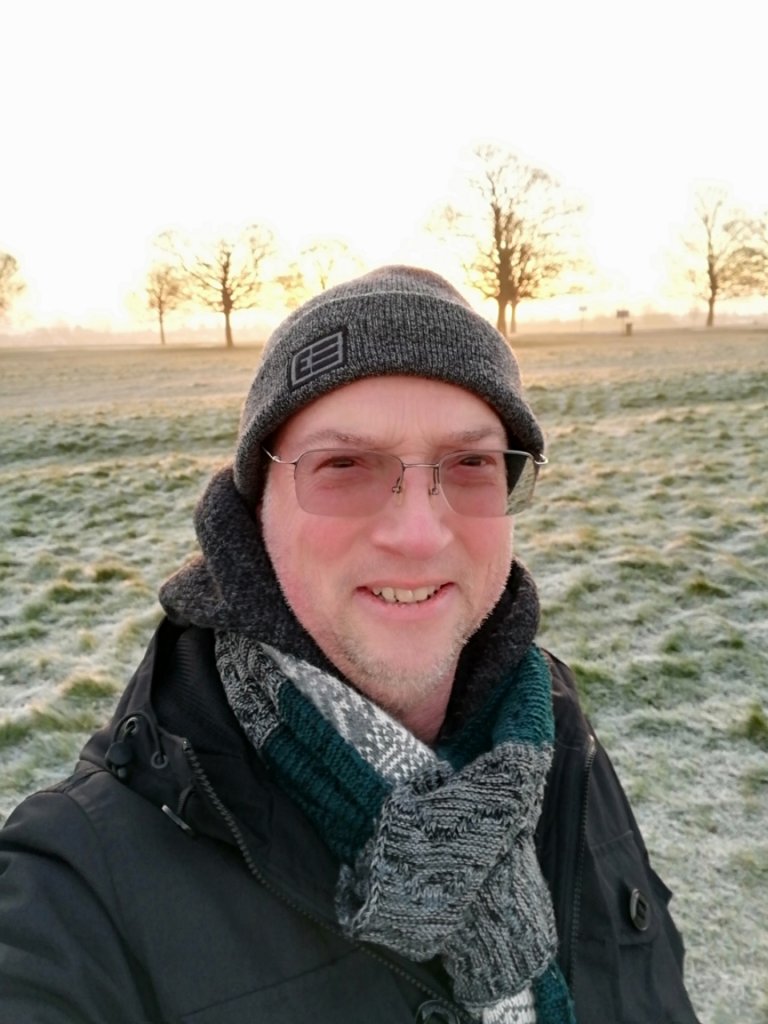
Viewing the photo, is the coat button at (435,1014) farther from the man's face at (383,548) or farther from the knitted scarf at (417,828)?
the man's face at (383,548)

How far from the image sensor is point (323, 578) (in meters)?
1.53

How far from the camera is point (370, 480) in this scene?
155 centimetres

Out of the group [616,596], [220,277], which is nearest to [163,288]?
[220,277]

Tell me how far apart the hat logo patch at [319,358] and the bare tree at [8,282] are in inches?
1287

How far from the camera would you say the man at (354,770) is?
1.17 meters

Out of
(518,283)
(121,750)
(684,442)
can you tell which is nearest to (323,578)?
(121,750)

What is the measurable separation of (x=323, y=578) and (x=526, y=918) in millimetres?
772

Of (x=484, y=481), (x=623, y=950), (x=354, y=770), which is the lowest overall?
(x=623, y=950)

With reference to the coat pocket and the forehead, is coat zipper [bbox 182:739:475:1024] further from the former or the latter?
the forehead

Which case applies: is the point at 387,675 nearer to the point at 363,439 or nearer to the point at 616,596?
the point at 363,439

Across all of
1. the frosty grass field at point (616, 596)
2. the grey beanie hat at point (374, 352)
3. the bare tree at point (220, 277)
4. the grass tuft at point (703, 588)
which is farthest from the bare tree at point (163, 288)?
the grey beanie hat at point (374, 352)

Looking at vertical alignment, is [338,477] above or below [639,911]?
above

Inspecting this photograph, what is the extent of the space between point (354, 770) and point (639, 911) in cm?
85

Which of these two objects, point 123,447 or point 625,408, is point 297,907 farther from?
point 625,408
